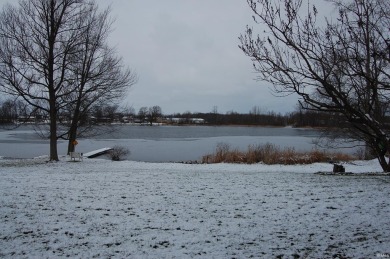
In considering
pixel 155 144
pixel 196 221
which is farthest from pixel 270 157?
pixel 155 144

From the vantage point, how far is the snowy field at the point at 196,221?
4.77m

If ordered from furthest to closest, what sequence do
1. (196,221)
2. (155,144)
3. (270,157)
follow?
(155,144)
(270,157)
(196,221)

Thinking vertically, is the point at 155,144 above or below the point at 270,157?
below

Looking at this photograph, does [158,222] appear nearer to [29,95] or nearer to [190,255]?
[190,255]

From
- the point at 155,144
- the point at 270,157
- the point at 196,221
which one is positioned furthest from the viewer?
the point at 155,144

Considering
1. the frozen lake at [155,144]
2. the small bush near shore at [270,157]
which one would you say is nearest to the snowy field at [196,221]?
the small bush near shore at [270,157]

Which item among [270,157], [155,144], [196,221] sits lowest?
[155,144]

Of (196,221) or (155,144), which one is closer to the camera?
(196,221)

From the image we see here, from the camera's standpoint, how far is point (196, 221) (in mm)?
6035

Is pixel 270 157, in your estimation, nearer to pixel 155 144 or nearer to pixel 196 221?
pixel 196 221

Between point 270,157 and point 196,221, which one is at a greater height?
point 196,221

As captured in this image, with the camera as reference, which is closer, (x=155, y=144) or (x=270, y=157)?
(x=270, y=157)

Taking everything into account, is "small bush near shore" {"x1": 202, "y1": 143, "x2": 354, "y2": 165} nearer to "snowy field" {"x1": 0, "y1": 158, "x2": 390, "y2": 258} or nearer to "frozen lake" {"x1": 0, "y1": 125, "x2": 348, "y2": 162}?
"frozen lake" {"x1": 0, "y1": 125, "x2": 348, "y2": 162}

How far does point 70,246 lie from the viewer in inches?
194
